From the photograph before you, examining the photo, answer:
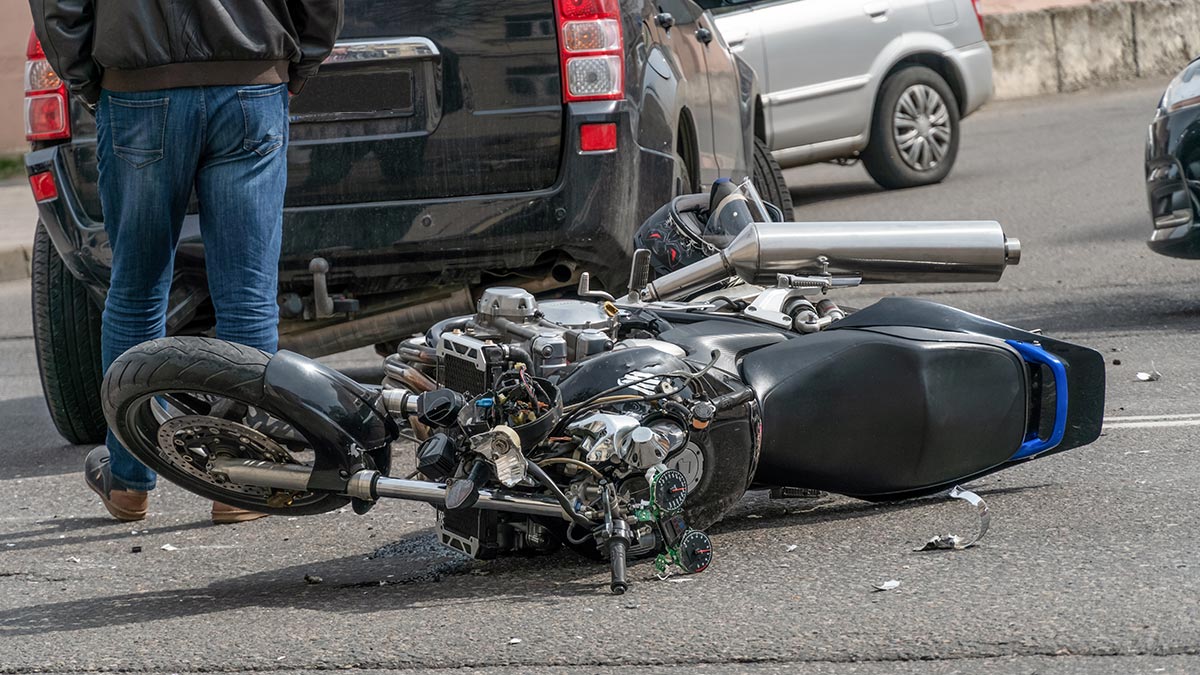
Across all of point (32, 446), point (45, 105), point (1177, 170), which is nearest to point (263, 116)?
point (45, 105)

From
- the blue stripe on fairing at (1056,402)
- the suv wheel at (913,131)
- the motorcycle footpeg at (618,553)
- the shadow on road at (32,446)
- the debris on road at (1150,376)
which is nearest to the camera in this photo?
the motorcycle footpeg at (618,553)

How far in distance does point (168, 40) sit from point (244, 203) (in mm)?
457

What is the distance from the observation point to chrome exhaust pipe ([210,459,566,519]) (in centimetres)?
382

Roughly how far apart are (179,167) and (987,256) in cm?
205

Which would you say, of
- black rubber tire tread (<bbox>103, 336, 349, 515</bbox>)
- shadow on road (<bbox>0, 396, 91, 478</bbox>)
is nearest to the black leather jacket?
black rubber tire tread (<bbox>103, 336, 349, 515</bbox>)

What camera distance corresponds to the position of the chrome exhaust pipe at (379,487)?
3816 millimetres

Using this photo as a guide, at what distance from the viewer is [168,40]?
434cm

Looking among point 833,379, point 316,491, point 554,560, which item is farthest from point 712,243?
point 316,491

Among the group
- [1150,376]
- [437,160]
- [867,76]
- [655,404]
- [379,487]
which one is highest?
[437,160]

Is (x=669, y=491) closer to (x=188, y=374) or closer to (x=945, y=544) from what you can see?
(x=945, y=544)

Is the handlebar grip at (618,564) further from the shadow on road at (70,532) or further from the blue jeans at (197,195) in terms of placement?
the shadow on road at (70,532)

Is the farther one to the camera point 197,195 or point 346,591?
point 197,195

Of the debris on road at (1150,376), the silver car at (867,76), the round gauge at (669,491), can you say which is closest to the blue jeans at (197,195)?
the round gauge at (669,491)

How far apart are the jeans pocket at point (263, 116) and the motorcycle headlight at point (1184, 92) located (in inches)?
166
